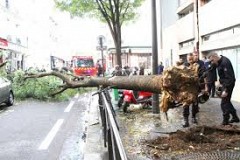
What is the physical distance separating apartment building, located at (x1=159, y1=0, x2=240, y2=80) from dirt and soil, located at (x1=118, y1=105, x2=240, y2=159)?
782 centimetres

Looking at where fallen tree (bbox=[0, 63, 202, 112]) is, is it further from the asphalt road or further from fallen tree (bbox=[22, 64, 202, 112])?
the asphalt road

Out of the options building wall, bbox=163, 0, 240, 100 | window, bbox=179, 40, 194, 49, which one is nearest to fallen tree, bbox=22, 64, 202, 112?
building wall, bbox=163, 0, 240, 100

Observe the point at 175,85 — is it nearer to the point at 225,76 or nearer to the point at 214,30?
the point at 225,76

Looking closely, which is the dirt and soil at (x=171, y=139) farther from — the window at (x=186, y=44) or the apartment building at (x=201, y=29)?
the window at (x=186, y=44)

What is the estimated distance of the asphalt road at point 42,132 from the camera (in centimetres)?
871

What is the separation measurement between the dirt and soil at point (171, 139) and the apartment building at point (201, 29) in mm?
7820

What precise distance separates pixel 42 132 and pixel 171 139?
408 centimetres

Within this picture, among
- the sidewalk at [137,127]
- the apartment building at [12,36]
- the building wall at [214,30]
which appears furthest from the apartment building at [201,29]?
the apartment building at [12,36]

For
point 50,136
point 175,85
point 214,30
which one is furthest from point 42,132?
point 214,30

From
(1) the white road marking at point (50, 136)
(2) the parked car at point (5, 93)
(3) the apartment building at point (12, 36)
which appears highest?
(3) the apartment building at point (12, 36)

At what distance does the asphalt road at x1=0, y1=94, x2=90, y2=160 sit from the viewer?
28.6 ft

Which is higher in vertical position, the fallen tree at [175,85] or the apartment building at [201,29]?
the apartment building at [201,29]

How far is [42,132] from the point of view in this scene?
36.9 ft

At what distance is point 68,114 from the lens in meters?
15.1
